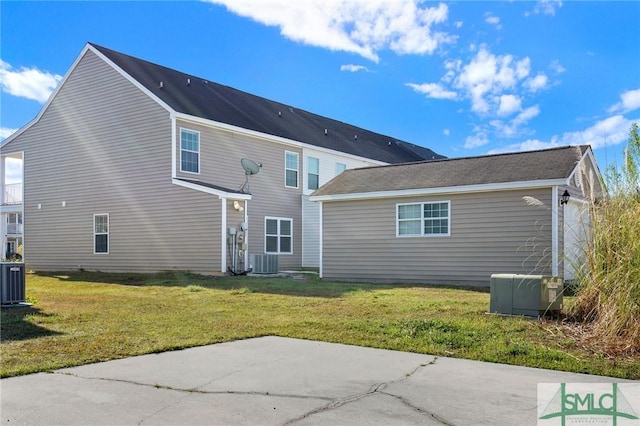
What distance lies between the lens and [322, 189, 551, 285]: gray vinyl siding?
516 inches

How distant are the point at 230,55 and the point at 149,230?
22.4 ft

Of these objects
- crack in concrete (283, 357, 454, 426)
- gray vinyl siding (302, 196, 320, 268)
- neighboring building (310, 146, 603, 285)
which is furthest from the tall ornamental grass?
gray vinyl siding (302, 196, 320, 268)

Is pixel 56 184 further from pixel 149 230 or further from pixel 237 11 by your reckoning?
pixel 237 11

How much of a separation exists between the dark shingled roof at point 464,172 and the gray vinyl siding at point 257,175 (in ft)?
14.4

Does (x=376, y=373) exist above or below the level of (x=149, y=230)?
below

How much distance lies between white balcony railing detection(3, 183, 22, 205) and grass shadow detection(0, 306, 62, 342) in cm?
1636

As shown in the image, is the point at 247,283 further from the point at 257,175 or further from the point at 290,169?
the point at 290,169

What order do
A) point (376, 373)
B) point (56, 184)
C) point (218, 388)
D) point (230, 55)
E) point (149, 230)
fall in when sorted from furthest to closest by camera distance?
point (56, 184)
point (149, 230)
point (230, 55)
point (376, 373)
point (218, 388)

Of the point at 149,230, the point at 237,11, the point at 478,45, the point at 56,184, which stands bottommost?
the point at 149,230

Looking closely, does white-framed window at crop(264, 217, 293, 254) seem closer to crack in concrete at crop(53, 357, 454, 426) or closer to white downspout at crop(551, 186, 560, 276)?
white downspout at crop(551, 186, 560, 276)

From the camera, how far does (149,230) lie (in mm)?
18797

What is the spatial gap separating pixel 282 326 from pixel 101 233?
1460 centimetres

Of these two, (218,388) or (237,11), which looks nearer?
(218,388)

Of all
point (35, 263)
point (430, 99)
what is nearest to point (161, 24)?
point (430, 99)
